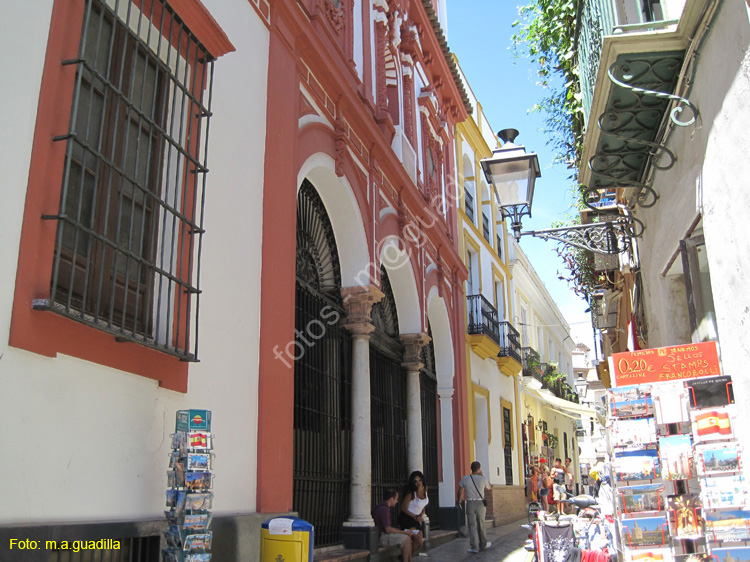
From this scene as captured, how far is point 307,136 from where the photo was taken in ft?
25.5

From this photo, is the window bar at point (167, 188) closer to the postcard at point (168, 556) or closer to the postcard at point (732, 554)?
the postcard at point (168, 556)

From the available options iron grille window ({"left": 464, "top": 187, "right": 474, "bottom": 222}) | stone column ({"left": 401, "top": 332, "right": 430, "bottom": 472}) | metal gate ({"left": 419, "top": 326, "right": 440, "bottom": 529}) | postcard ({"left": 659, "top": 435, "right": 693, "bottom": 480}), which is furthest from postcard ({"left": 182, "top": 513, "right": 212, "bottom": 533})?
iron grille window ({"left": 464, "top": 187, "right": 474, "bottom": 222})

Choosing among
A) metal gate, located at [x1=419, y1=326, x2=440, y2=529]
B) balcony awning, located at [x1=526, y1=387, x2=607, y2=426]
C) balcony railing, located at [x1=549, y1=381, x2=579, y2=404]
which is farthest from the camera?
balcony railing, located at [x1=549, y1=381, x2=579, y2=404]

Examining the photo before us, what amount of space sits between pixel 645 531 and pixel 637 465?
1.30 feet

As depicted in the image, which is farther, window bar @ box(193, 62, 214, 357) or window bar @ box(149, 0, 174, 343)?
window bar @ box(193, 62, 214, 357)

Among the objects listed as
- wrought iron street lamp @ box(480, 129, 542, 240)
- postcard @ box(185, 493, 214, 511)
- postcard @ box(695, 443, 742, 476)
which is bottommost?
postcard @ box(185, 493, 214, 511)

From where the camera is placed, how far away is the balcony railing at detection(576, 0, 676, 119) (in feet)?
16.7

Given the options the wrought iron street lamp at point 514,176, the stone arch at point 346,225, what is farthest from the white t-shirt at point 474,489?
the wrought iron street lamp at point 514,176

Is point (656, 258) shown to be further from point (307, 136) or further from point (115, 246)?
point (115, 246)

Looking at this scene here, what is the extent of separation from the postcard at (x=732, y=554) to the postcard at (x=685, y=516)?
28cm

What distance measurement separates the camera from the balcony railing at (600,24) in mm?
5098

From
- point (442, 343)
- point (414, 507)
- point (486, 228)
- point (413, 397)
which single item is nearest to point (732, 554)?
point (414, 507)

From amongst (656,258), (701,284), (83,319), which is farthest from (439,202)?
(83,319)

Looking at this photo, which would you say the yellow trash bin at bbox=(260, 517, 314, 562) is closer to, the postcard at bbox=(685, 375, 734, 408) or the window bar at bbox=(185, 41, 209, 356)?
the window bar at bbox=(185, 41, 209, 356)
